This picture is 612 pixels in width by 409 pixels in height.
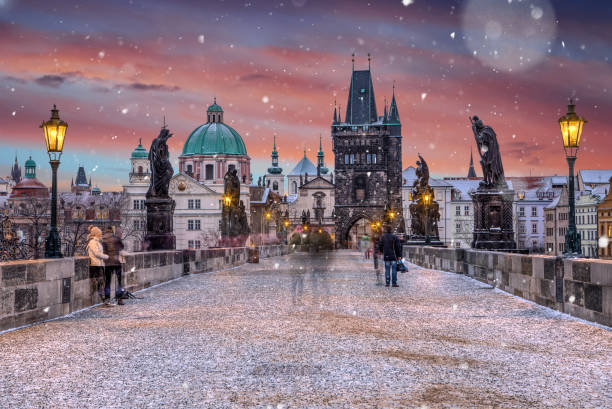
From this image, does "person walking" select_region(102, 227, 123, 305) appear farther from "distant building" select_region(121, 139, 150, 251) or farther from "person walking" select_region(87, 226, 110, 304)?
"distant building" select_region(121, 139, 150, 251)

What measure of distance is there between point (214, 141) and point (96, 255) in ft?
367

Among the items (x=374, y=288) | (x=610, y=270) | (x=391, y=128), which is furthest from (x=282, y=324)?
(x=391, y=128)

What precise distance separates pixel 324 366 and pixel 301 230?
108 metres

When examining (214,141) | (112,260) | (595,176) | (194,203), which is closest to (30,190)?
(214,141)

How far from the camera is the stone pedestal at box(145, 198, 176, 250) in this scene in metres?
24.2

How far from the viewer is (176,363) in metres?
7.41

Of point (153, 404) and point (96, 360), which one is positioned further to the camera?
point (96, 360)

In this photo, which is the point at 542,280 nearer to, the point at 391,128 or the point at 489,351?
the point at 489,351

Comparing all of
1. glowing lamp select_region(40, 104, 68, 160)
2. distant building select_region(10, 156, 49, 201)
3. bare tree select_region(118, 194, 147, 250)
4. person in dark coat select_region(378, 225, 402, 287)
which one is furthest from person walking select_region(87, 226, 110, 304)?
distant building select_region(10, 156, 49, 201)

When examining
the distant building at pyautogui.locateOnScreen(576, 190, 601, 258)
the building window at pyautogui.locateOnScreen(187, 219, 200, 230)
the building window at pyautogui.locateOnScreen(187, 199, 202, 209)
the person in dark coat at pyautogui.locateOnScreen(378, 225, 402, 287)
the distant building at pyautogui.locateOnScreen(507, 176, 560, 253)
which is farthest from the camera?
the distant building at pyautogui.locateOnScreen(507, 176, 560, 253)

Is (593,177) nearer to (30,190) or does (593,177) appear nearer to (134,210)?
(134,210)

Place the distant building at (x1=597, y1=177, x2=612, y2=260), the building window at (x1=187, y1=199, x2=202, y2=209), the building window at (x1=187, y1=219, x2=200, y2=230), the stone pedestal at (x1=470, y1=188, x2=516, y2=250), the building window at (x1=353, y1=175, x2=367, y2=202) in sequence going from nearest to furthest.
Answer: the stone pedestal at (x1=470, y1=188, x2=516, y2=250) < the distant building at (x1=597, y1=177, x2=612, y2=260) < the building window at (x1=187, y1=219, x2=200, y2=230) < the building window at (x1=187, y1=199, x2=202, y2=209) < the building window at (x1=353, y1=175, x2=367, y2=202)

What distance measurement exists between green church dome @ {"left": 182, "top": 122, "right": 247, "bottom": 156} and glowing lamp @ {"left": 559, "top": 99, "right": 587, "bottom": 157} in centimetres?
10893

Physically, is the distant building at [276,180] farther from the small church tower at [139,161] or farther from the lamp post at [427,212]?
the lamp post at [427,212]
